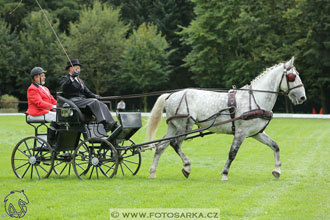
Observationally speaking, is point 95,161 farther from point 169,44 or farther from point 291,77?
point 169,44

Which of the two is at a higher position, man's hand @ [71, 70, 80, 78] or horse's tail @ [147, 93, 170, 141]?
man's hand @ [71, 70, 80, 78]

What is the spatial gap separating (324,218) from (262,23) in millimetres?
34027

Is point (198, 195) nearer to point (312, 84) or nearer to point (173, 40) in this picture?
point (312, 84)

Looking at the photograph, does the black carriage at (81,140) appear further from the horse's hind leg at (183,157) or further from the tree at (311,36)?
the tree at (311,36)

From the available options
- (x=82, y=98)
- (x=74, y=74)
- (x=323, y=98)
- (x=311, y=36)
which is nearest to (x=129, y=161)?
(x=82, y=98)

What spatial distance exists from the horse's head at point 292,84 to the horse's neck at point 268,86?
0.12 metres

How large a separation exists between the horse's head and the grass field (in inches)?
64.0

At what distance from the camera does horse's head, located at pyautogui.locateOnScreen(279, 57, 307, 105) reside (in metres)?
10.2

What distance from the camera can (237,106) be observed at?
10430 mm

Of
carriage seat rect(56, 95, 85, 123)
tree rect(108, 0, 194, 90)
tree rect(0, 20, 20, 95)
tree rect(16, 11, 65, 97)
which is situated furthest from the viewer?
tree rect(108, 0, 194, 90)

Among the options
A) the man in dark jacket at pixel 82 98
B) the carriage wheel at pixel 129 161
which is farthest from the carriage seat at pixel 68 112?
the carriage wheel at pixel 129 161

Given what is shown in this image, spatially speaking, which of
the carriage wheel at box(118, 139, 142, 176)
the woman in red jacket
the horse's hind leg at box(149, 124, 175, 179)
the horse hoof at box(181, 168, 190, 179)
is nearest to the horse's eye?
the horse's hind leg at box(149, 124, 175, 179)

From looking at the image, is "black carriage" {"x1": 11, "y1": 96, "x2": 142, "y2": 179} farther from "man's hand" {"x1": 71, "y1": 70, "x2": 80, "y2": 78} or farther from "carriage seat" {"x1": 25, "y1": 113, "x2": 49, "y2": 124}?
"man's hand" {"x1": 71, "y1": 70, "x2": 80, "y2": 78}

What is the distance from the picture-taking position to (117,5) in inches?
2249
